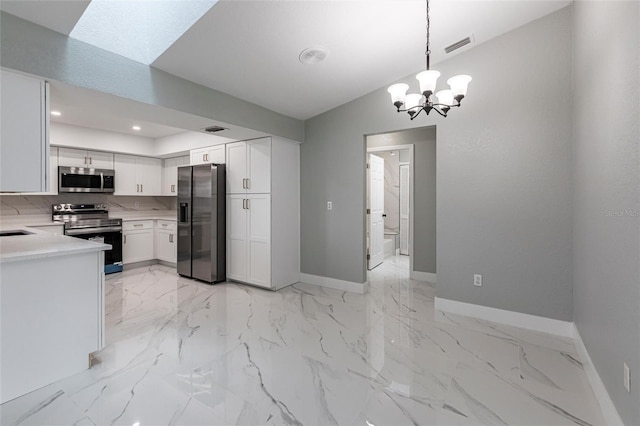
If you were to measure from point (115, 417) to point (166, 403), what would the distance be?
25 centimetres

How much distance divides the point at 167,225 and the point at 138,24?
3594 millimetres

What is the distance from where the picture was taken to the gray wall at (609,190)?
1430 millimetres

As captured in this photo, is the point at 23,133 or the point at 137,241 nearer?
the point at 23,133

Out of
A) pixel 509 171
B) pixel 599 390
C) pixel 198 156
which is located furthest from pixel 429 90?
pixel 198 156

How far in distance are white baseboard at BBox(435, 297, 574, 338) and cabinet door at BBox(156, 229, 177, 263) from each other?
170 inches

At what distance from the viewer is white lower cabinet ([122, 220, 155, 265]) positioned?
16.9ft

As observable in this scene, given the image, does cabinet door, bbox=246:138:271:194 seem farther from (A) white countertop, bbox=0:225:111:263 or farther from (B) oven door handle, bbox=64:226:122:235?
(B) oven door handle, bbox=64:226:122:235

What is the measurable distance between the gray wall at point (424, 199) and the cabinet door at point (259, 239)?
7.50ft

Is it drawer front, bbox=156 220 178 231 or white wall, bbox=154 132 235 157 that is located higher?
white wall, bbox=154 132 235 157

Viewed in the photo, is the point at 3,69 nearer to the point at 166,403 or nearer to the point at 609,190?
the point at 166,403

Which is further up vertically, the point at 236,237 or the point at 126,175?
the point at 126,175

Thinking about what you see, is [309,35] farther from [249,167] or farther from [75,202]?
[75,202]

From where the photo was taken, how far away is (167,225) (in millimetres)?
5398

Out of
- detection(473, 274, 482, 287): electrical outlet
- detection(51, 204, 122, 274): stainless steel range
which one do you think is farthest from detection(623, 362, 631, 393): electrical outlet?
detection(51, 204, 122, 274): stainless steel range
